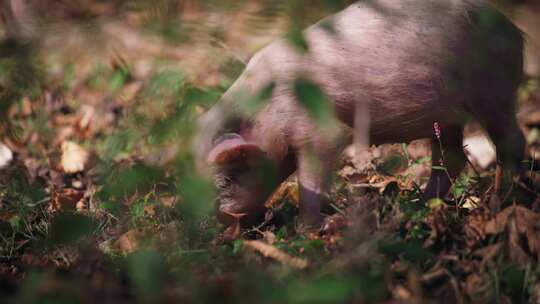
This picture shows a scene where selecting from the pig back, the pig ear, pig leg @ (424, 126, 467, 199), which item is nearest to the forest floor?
pig leg @ (424, 126, 467, 199)

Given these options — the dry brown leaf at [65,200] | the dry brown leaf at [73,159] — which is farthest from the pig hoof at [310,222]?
the dry brown leaf at [73,159]

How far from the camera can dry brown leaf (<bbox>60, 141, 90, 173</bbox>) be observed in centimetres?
455

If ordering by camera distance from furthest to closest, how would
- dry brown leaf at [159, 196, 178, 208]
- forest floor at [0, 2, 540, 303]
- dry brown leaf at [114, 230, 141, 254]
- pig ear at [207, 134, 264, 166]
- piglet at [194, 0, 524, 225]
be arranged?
piglet at [194, 0, 524, 225]
pig ear at [207, 134, 264, 166]
dry brown leaf at [159, 196, 178, 208]
dry brown leaf at [114, 230, 141, 254]
forest floor at [0, 2, 540, 303]

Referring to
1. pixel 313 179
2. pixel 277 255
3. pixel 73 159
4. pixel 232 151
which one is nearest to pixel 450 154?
pixel 313 179

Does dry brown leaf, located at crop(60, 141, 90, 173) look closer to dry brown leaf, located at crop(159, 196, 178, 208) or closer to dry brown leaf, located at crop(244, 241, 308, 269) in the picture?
dry brown leaf, located at crop(159, 196, 178, 208)

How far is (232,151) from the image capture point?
10.5 feet

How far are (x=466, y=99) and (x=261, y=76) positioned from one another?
4.68ft

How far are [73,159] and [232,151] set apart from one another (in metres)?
1.79

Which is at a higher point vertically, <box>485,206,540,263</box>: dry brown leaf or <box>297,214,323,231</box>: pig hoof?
<box>485,206,540,263</box>: dry brown leaf

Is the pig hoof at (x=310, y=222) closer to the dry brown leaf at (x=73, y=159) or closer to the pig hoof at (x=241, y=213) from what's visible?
the pig hoof at (x=241, y=213)

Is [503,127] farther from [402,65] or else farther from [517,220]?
[517,220]

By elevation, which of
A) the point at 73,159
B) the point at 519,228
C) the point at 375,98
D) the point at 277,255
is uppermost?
the point at 519,228

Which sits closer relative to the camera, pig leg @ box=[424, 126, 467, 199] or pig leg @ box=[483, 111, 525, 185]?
pig leg @ box=[483, 111, 525, 185]

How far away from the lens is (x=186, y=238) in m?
2.58
